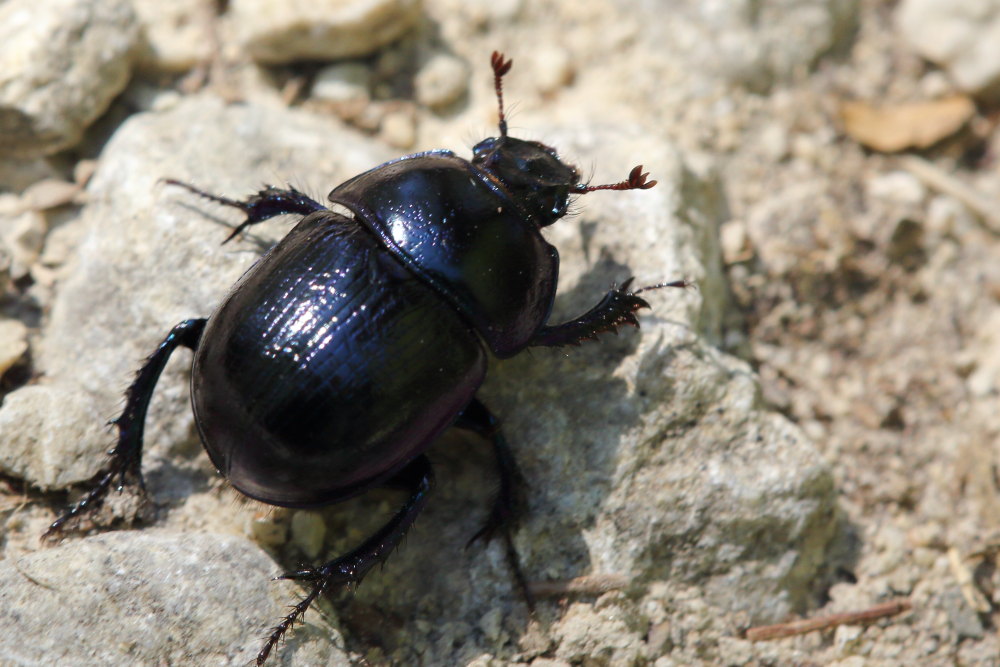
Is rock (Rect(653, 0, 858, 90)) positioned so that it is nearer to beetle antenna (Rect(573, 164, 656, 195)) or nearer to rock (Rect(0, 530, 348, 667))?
beetle antenna (Rect(573, 164, 656, 195))

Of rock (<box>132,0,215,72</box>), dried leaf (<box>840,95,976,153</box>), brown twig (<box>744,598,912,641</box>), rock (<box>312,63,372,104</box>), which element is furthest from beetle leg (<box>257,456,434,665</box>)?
dried leaf (<box>840,95,976,153</box>)

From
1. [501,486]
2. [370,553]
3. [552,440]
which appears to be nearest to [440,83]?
[552,440]

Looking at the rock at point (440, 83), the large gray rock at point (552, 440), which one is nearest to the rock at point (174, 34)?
the large gray rock at point (552, 440)

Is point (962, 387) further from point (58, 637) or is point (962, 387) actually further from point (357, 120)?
point (58, 637)

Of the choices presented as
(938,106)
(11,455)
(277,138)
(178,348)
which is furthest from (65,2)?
(938,106)

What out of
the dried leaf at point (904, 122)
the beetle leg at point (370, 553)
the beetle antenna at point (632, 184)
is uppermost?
the beetle antenna at point (632, 184)

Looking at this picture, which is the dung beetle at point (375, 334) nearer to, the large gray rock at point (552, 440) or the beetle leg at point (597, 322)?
the beetle leg at point (597, 322)
